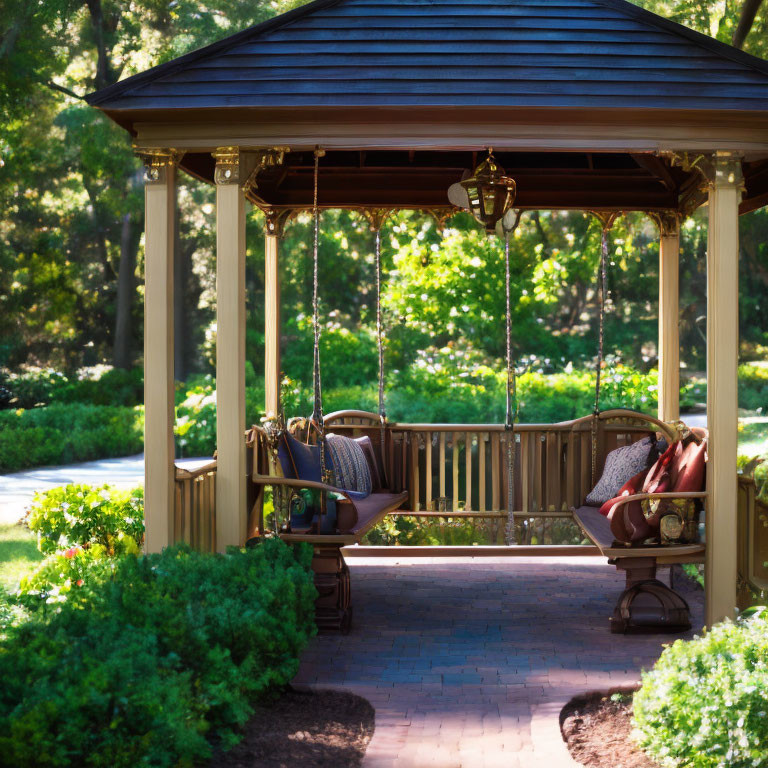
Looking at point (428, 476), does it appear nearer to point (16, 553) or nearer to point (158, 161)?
point (158, 161)

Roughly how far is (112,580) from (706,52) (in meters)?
4.49

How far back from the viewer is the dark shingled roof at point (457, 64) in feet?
19.2

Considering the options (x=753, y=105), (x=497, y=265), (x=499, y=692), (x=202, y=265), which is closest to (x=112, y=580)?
(x=499, y=692)

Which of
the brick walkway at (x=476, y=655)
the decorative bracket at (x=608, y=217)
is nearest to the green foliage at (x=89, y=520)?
the brick walkway at (x=476, y=655)

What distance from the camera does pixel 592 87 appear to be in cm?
593

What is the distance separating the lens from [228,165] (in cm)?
607

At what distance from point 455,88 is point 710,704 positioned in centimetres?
364

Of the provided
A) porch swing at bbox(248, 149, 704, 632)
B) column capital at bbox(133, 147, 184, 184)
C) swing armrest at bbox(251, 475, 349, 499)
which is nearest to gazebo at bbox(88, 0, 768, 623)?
column capital at bbox(133, 147, 184, 184)

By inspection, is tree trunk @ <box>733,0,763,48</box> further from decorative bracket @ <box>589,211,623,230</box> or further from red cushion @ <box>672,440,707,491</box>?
red cushion @ <box>672,440,707,491</box>

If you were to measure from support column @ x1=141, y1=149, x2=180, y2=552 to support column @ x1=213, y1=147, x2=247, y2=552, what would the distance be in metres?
0.28

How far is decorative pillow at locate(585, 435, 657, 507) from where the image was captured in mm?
7695

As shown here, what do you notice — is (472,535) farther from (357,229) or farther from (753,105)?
(357,229)

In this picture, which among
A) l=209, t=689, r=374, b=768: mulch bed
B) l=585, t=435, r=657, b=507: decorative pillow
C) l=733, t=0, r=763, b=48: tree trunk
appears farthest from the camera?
l=733, t=0, r=763, b=48: tree trunk

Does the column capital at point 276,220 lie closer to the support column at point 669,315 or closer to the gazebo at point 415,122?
the gazebo at point 415,122
